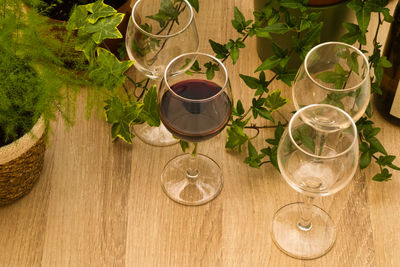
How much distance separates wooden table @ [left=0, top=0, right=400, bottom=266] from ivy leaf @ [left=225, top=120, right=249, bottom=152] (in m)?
0.04

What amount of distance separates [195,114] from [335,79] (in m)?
0.21

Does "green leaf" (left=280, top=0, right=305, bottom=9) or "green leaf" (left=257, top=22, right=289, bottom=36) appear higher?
"green leaf" (left=280, top=0, right=305, bottom=9)

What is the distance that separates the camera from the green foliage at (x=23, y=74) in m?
0.84

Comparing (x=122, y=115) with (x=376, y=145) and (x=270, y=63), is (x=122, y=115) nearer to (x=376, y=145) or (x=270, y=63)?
(x=270, y=63)

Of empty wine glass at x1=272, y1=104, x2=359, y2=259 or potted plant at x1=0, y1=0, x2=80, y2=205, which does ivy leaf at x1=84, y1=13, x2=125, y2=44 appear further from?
empty wine glass at x1=272, y1=104, x2=359, y2=259

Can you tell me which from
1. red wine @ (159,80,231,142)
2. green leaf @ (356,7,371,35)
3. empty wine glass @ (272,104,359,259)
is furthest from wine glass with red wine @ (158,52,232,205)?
Result: green leaf @ (356,7,371,35)

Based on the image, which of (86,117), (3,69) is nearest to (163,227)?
(86,117)

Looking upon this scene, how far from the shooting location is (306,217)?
94 centimetres

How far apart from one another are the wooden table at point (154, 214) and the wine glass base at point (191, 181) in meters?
0.01

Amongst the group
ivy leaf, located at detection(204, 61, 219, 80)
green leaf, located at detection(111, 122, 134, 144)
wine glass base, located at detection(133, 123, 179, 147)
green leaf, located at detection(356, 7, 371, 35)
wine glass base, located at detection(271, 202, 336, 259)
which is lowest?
wine glass base, located at detection(271, 202, 336, 259)

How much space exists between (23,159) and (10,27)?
0.63 feet

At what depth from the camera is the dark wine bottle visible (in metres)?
0.95

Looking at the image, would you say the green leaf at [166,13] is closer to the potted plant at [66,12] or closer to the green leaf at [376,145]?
the potted plant at [66,12]

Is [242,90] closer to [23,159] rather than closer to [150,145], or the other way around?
[150,145]
